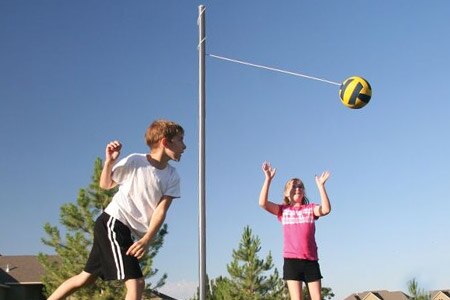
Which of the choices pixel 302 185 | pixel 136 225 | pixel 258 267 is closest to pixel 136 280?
pixel 136 225

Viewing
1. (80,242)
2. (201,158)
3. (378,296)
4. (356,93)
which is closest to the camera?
(201,158)

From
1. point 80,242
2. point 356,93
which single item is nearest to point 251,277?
point 80,242

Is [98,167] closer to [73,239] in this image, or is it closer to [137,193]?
[73,239]

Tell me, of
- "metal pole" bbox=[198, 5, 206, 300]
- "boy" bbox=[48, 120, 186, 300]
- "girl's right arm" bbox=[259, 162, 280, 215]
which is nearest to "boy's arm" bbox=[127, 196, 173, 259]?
"boy" bbox=[48, 120, 186, 300]

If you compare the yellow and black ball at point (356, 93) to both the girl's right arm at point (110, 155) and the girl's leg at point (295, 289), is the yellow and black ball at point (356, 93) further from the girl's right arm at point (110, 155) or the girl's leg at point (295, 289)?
the girl's right arm at point (110, 155)

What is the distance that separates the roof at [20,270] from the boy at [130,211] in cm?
3047

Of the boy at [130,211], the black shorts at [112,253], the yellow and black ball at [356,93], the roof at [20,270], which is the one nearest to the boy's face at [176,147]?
the boy at [130,211]

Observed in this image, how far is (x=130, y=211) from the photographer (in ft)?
15.4

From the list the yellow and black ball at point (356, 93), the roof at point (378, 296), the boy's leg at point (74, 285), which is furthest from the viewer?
the roof at point (378, 296)

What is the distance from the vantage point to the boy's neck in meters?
4.86

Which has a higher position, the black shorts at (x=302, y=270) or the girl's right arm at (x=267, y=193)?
the girl's right arm at (x=267, y=193)

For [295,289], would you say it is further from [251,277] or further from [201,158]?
[251,277]

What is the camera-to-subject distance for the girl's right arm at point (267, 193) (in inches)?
255

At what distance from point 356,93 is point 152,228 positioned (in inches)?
133
